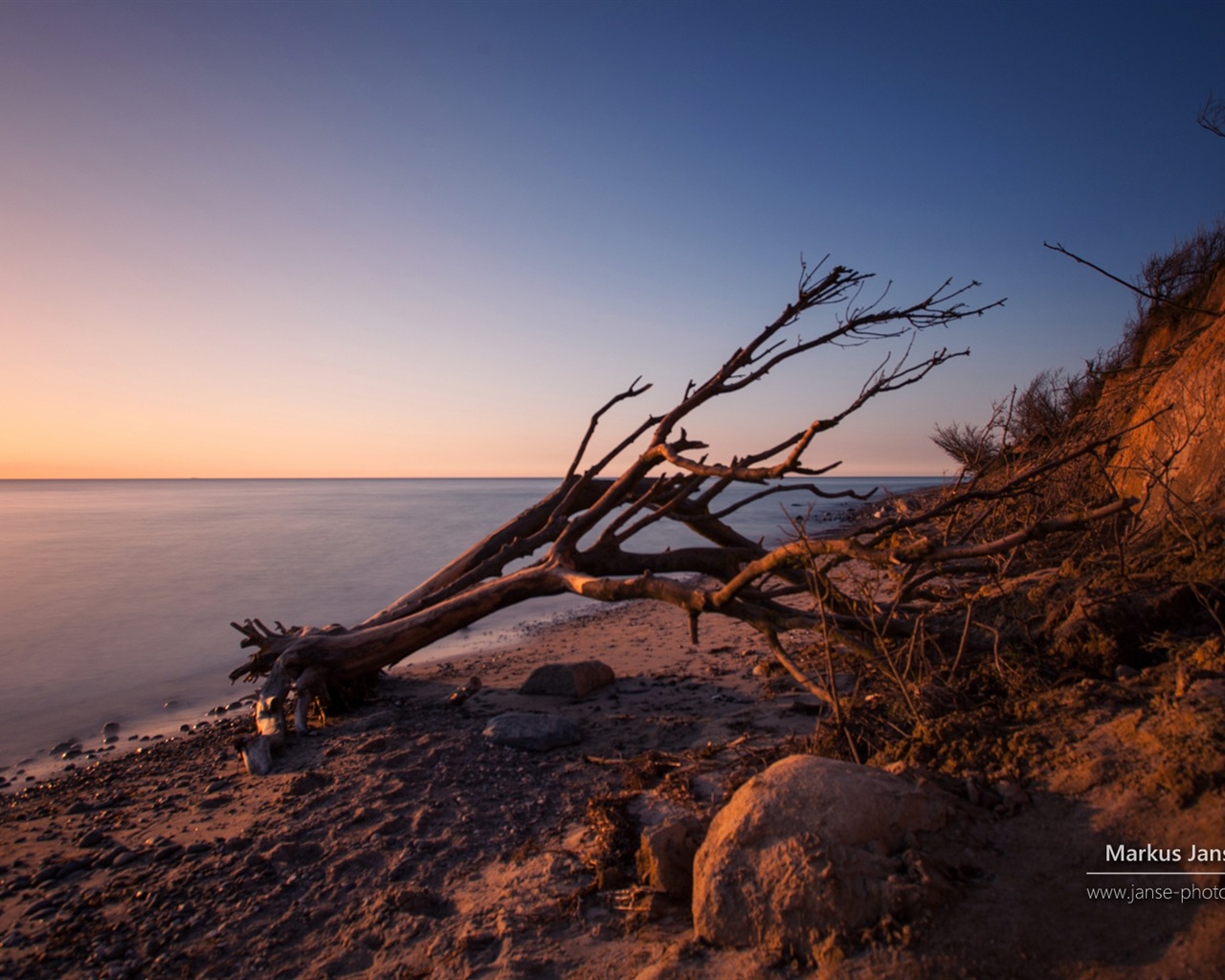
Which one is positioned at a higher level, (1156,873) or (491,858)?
(1156,873)

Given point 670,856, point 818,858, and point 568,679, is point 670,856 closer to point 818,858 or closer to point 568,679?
point 818,858

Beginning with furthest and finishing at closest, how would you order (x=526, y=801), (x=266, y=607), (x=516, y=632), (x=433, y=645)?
(x=266, y=607) → (x=516, y=632) → (x=433, y=645) → (x=526, y=801)


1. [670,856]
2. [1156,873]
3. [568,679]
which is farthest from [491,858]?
[568,679]

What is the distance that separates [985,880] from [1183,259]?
9852 mm

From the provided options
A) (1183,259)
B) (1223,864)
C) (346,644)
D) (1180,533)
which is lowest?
(346,644)

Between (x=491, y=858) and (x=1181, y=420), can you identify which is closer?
(x=491, y=858)

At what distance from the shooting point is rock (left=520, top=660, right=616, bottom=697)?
5.50 meters

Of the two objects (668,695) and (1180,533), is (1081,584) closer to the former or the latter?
(1180,533)

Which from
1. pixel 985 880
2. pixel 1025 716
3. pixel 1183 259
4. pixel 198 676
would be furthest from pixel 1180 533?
pixel 198 676

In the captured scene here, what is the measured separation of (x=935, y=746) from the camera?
8.78ft

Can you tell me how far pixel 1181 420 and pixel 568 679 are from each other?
16.4 ft

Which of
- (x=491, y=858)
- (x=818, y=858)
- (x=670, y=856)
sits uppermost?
(x=818, y=858)

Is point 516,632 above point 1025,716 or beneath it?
beneath

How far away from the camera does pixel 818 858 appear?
200 cm
